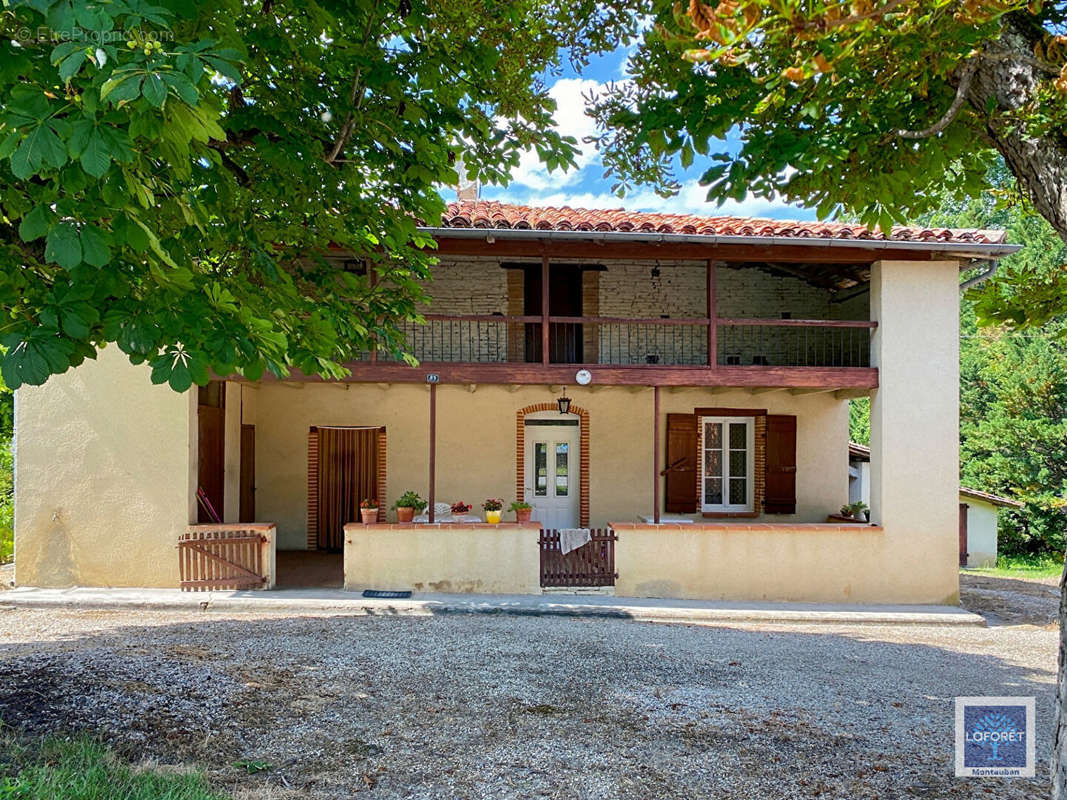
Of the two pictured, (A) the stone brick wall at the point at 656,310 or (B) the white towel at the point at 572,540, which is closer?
(B) the white towel at the point at 572,540

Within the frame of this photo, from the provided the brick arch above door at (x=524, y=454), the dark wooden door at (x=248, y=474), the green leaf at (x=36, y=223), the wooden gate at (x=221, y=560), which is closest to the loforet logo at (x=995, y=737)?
the green leaf at (x=36, y=223)

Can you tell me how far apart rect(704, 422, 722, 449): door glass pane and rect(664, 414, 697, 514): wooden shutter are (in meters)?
0.35

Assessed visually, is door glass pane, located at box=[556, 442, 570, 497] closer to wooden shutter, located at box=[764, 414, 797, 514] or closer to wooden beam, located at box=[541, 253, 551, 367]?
wooden beam, located at box=[541, 253, 551, 367]

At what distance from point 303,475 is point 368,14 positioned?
29.9ft

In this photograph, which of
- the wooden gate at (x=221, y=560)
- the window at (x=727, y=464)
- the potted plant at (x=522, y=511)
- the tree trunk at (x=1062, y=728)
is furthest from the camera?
the window at (x=727, y=464)

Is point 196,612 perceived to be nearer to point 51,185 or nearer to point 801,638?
point 51,185

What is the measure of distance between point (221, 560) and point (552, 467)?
216 inches

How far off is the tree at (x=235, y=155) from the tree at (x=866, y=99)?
1.23 metres

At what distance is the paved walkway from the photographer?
8.27 metres

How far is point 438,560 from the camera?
9164 mm

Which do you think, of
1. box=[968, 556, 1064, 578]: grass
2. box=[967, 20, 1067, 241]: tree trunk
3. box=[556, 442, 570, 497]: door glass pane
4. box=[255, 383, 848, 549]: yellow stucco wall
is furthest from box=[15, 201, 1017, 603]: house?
box=[968, 556, 1064, 578]: grass

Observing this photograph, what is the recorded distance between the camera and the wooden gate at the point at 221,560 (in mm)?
8898

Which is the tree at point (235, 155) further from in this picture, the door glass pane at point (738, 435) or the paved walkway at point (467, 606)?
the door glass pane at point (738, 435)

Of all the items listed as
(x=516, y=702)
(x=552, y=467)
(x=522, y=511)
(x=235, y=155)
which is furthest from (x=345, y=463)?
(x=235, y=155)
